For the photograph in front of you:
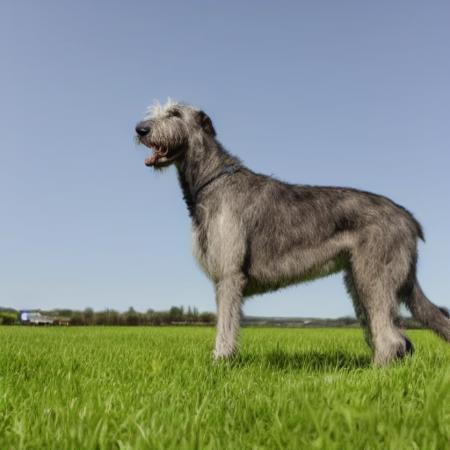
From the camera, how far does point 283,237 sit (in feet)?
22.5

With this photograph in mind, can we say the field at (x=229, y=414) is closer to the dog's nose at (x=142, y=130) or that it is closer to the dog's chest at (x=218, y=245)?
the dog's chest at (x=218, y=245)

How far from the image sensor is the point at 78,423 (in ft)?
10.9

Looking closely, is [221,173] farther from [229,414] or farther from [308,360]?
[229,414]

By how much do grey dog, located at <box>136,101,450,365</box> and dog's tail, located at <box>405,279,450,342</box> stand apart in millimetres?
13

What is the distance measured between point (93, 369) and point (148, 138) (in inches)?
114

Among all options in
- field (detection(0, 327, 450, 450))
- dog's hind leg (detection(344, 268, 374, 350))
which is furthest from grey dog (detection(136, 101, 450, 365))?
field (detection(0, 327, 450, 450))

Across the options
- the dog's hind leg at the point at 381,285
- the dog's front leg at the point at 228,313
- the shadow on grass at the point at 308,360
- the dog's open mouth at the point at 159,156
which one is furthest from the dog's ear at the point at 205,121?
the shadow on grass at the point at 308,360

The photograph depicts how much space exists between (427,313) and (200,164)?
345cm

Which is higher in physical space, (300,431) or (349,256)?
(349,256)

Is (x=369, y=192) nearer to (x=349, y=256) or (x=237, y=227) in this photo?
(x=349, y=256)

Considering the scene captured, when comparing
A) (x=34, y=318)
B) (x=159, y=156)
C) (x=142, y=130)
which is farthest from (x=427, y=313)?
(x=34, y=318)

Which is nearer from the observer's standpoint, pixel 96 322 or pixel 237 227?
pixel 237 227

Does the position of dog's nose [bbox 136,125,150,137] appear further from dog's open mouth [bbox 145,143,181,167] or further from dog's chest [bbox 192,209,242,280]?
dog's chest [bbox 192,209,242,280]

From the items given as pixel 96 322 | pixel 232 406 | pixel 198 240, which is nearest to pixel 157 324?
pixel 96 322
